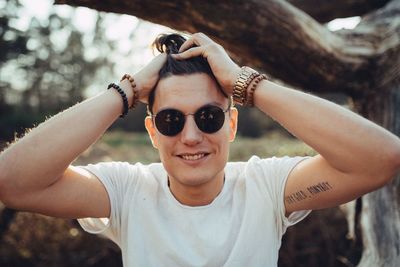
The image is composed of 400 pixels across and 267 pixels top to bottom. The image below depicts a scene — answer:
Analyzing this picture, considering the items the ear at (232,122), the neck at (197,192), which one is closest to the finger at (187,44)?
the ear at (232,122)

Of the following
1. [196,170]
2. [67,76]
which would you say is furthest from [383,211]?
[67,76]

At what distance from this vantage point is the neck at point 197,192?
2777mm

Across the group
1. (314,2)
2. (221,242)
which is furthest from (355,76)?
(221,242)

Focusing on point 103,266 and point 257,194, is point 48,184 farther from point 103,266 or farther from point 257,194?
point 103,266

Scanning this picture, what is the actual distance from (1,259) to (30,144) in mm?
3018

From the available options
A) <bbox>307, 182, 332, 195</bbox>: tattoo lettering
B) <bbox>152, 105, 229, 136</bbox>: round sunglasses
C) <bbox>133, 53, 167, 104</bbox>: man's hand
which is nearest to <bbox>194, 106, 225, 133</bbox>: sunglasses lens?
<bbox>152, 105, 229, 136</bbox>: round sunglasses

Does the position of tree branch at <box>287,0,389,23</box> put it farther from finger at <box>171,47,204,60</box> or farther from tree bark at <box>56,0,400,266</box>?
finger at <box>171,47,204,60</box>

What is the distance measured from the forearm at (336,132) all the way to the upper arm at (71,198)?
115 centimetres

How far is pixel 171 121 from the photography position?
8.59ft

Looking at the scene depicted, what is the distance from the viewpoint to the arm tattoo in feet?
8.09

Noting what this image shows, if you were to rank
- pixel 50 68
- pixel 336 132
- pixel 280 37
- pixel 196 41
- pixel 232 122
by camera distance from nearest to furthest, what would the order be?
pixel 336 132 < pixel 196 41 < pixel 232 122 < pixel 280 37 < pixel 50 68

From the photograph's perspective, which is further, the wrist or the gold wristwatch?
the wrist

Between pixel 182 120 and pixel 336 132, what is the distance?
0.87 metres

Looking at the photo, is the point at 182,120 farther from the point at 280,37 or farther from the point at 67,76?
the point at 67,76
